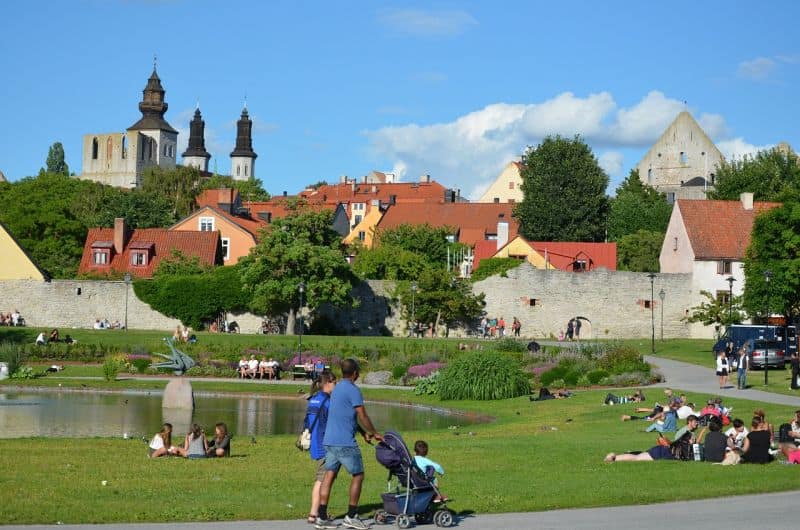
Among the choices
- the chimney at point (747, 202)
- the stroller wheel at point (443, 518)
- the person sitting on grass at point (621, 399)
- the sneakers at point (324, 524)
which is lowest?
the sneakers at point (324, 524)

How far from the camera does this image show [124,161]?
18975cm

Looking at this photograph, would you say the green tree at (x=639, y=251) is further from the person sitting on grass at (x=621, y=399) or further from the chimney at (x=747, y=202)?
the person sitting on grass at (x=621, y=399)

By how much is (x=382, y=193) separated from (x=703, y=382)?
101m

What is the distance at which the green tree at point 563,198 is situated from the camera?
9088 centimetres

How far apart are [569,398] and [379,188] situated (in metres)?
108

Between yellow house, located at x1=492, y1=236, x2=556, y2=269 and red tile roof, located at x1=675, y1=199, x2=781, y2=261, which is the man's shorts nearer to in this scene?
red tile roof, located at x1=675, y1=199, x2=781, y2=261

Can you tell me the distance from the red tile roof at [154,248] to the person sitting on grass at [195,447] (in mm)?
51140

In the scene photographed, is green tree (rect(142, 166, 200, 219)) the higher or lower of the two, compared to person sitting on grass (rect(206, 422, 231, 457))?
higher

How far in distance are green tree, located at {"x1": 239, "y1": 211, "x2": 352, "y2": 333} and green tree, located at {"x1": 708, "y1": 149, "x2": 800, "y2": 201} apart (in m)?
37.3

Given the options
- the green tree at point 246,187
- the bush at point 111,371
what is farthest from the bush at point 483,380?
the green tree at point 246,187

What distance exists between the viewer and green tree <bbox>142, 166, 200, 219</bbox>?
113 m

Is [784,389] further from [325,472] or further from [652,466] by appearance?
[325,472]

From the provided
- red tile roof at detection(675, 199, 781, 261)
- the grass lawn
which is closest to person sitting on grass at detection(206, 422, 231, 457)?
the grass lawn

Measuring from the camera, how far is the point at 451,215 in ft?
341
